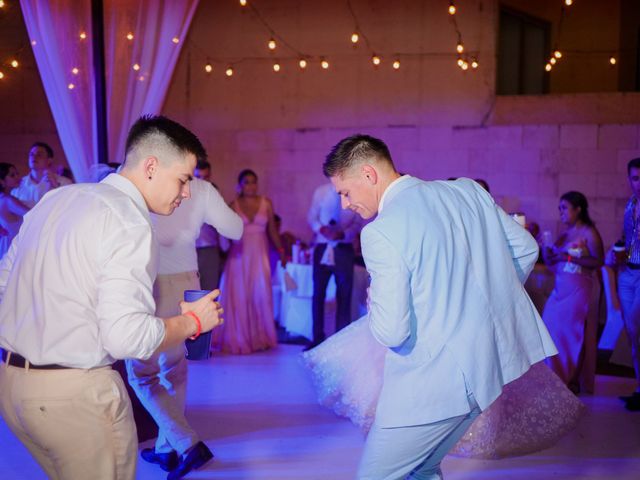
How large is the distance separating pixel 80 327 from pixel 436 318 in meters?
0.96

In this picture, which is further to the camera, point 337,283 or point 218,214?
point 337,283

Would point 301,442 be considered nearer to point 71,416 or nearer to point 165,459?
point 165,459

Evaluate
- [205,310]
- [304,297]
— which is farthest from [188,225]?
[304,297]

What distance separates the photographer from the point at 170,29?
5.38 m

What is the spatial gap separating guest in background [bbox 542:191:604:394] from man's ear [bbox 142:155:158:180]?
3478 millimetres

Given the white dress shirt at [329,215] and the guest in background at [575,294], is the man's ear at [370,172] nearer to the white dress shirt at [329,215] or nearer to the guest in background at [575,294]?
the guest in background at [575,294]

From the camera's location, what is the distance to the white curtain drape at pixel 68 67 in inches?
185

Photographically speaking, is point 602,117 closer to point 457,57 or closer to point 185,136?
point 457,57

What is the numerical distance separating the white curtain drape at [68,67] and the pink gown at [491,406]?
2119 millimetres

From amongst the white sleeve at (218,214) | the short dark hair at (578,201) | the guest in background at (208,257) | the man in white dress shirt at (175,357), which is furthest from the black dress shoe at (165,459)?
the short dark hair at (578,201)

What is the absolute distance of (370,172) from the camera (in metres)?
2.23

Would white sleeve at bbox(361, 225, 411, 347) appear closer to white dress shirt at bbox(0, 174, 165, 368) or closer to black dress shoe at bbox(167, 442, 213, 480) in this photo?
white dress shirt at bbox(0, 174, 165, 368)

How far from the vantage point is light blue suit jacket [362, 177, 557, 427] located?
6.35 ft

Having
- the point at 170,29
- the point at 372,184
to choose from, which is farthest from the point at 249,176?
the point at 372,184
